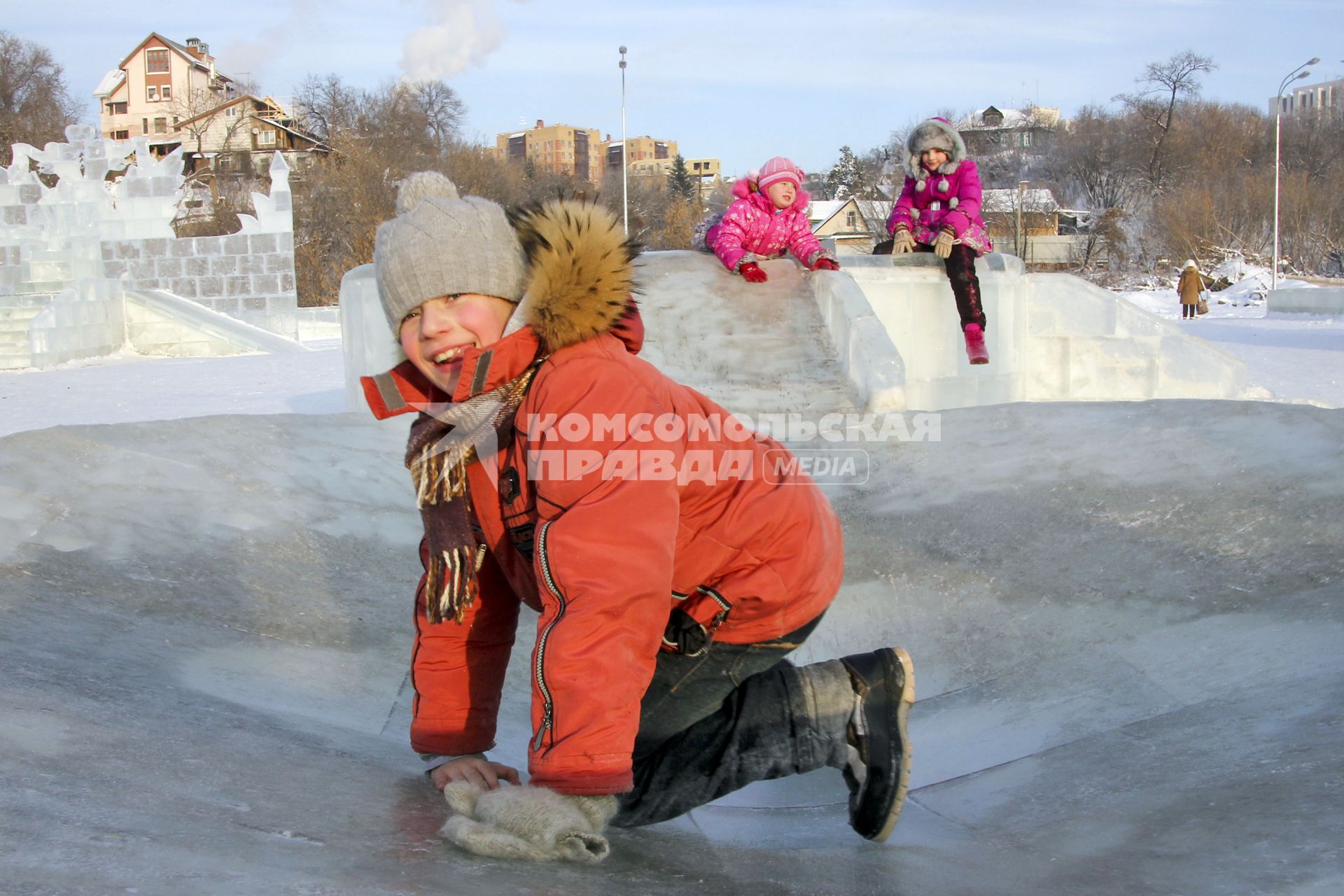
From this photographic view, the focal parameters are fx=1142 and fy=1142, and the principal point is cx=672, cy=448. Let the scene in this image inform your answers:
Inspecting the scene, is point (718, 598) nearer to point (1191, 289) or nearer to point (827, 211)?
point (1191, 289)

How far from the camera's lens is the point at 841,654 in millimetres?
3246

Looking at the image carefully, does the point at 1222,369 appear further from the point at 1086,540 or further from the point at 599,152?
the point at 599,152

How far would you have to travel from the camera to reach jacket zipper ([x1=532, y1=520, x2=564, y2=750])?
5.37ft

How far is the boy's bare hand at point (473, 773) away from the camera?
194cm

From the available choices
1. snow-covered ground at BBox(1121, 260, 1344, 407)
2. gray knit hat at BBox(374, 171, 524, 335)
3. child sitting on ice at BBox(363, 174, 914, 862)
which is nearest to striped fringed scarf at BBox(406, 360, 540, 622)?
child sitting on ice at BBox(363, 174, 914, 862)

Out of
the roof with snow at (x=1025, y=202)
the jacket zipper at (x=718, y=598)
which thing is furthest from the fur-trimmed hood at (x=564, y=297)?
the roof with snow at (x=1025, y=202)

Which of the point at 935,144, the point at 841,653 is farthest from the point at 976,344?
the point at 841,653

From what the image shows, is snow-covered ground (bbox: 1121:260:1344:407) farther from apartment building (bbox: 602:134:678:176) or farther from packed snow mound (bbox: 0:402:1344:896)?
apartment building (bbox: 602:134:678:176)

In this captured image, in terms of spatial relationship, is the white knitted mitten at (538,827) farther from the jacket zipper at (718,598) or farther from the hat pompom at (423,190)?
the hat pompom at (423,190)

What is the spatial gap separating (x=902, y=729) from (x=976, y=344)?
4.86 m

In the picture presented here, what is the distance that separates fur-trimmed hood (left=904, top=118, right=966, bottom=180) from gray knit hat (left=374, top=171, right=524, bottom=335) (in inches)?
223

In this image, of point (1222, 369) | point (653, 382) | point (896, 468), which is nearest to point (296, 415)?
point (896, 468)

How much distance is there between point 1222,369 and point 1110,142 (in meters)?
46.1

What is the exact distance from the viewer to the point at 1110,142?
49062 millimetres
